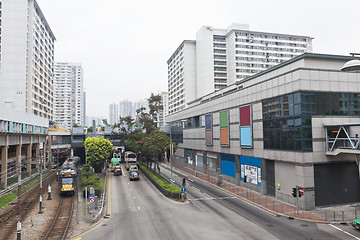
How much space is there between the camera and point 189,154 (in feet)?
216

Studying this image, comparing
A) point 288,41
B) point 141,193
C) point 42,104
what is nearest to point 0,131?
point 141,193

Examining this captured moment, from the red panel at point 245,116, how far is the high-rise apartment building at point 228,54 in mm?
59745

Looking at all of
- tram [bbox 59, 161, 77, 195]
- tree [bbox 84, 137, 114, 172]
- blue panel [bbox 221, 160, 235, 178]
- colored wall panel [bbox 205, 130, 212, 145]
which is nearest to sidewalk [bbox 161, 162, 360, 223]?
blue panel [bbox 221, 160, 235, 178]

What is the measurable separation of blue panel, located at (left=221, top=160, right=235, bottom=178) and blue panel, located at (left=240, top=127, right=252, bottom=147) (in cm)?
599

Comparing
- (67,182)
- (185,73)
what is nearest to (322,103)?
(67,182)

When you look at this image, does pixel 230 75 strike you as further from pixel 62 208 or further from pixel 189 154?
pixel 62 208

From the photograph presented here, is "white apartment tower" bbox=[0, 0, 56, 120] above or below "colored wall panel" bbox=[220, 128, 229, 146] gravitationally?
above

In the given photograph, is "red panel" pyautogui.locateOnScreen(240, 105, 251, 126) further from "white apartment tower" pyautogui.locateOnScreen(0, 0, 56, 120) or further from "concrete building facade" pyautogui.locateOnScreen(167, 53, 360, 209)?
"white apartment tower" pyautogui.locateOnScreen(0, 0, 56, 120)

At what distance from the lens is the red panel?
37156 mm

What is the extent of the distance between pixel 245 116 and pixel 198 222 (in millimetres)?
19147

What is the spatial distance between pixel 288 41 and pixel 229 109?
3134 inches

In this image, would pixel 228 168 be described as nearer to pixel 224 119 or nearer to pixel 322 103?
pixel 224 119

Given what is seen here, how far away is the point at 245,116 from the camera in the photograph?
37.8 m

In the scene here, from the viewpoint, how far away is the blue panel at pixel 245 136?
121 ft
